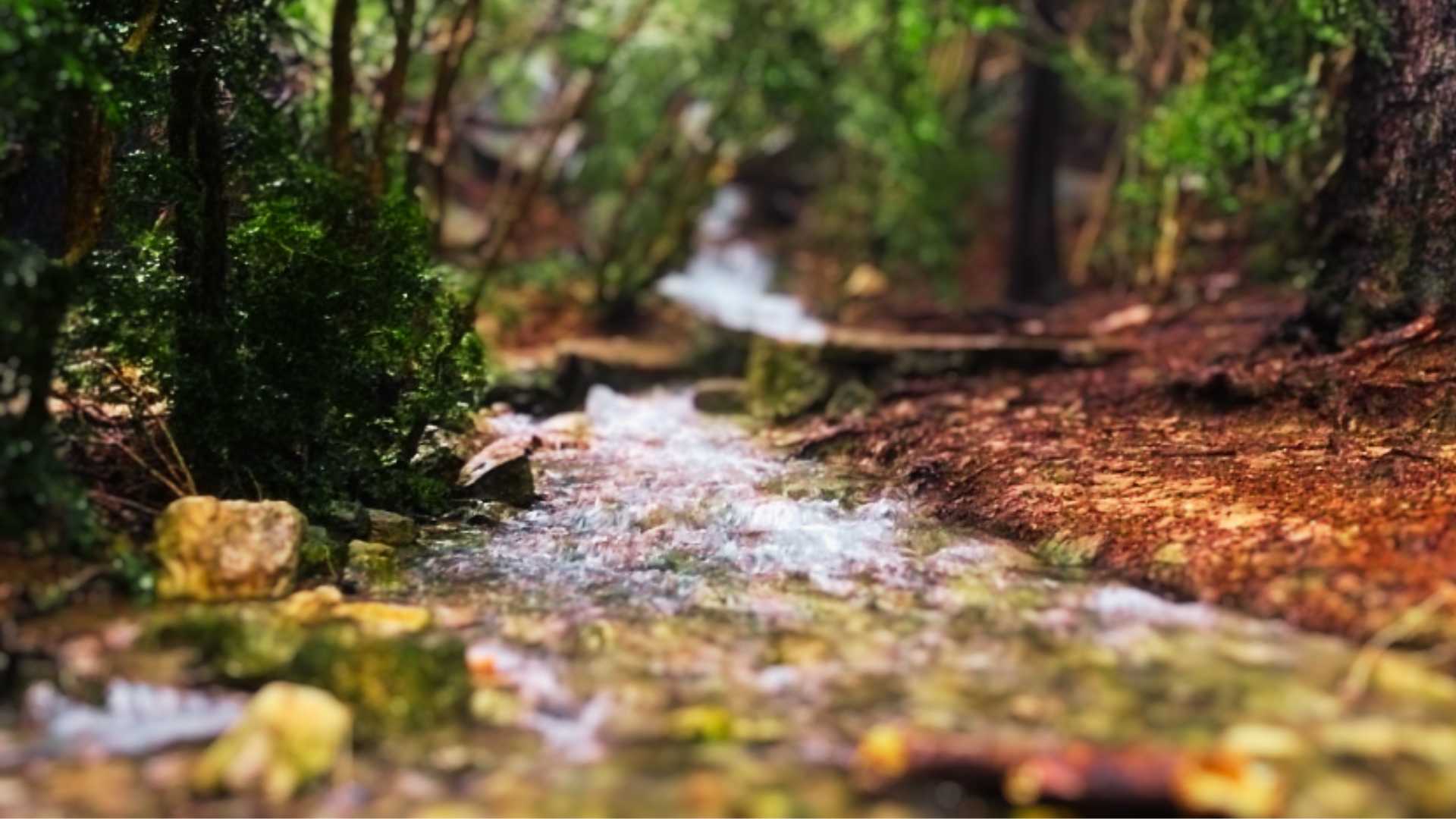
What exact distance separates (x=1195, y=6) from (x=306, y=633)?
13.0 m

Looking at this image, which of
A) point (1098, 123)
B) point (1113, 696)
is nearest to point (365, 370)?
point (1113, 696)

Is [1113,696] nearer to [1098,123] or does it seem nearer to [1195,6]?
[1195,6]

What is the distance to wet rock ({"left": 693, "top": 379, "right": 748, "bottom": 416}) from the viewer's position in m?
12.2

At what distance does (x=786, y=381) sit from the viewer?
39.4 ft

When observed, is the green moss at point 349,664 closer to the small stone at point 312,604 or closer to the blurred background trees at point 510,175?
the small stone at point 312,604

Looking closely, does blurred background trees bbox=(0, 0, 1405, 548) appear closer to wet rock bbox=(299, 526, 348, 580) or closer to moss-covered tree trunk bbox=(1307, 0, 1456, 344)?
moss-covered tree trunk bbox=(1307, 0, 1456, 344)

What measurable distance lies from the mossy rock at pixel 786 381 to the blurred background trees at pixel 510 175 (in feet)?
10.3

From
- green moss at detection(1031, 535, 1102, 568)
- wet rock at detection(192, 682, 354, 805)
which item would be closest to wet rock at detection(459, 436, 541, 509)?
green moss at detection(1031, 535, 1102, 568)

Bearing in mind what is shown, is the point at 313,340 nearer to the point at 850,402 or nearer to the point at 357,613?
the point at 357,613

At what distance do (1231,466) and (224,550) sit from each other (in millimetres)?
6009

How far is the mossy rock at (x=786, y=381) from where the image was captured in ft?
37.9

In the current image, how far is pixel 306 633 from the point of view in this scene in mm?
4758

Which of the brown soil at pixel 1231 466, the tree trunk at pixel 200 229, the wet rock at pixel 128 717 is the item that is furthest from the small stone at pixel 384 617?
the brown soil at pixel 1231 466

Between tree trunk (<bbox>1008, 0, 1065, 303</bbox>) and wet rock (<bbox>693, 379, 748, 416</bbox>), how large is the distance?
5.95m
